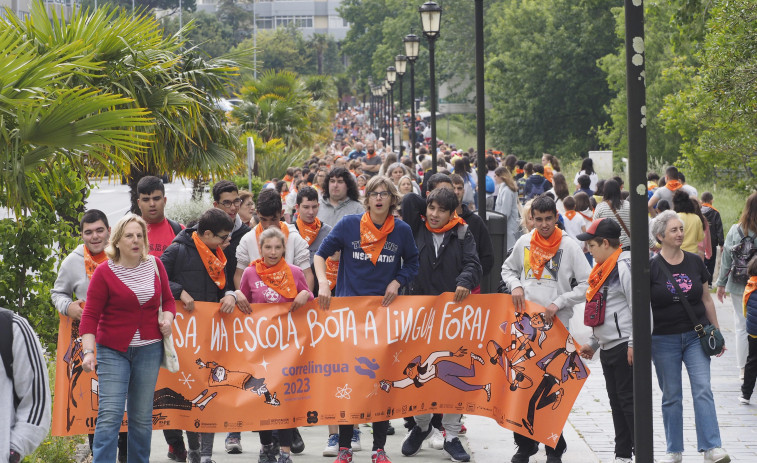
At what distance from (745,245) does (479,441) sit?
358 cm

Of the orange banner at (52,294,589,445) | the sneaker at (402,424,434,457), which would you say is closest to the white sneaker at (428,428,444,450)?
the sneaker at (402,424,434,457)

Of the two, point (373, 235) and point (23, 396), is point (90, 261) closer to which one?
point (373, 235)

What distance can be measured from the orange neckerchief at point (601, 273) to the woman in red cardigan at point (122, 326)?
2957mm

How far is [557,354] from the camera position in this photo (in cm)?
757

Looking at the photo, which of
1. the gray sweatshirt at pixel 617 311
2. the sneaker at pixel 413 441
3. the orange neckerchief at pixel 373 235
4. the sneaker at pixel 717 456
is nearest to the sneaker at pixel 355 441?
the sneaker at pixel 413 441

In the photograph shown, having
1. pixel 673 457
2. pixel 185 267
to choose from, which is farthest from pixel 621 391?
pixel 185 267

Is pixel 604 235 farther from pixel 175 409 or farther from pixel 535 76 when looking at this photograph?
pixel 535 76

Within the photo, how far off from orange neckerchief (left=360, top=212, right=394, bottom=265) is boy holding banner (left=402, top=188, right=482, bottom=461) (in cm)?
43

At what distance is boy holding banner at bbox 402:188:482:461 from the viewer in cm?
785

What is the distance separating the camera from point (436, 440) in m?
8.30

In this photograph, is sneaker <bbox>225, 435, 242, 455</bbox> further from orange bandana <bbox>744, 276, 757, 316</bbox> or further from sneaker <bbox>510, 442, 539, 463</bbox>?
orange bandana <bbox>744, 276, 757, 316</bbox>

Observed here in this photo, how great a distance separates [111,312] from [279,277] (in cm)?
157

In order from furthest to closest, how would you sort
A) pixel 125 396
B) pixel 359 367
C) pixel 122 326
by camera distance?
pixel 359 367 < pixel 125 396 < pixel 122 326

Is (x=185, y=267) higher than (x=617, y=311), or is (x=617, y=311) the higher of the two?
(x=185, y=267)
